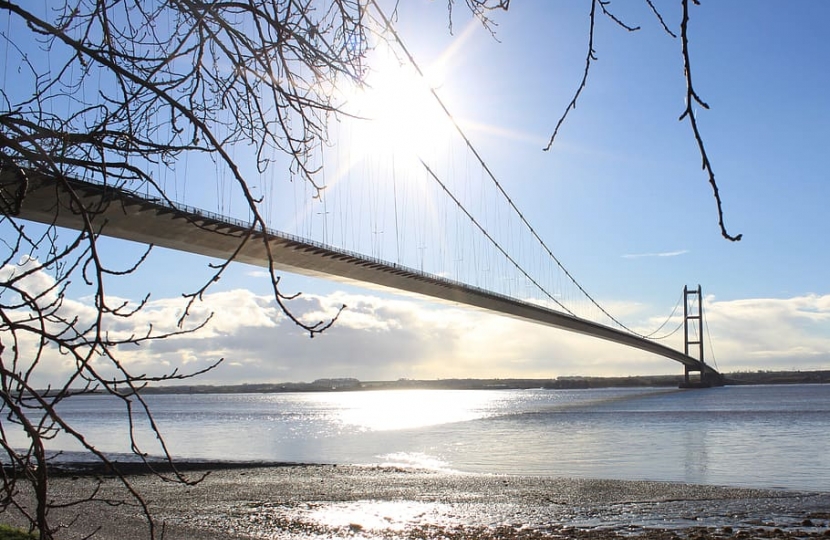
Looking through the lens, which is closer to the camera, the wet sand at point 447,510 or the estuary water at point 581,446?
the wet sand at point 447,510

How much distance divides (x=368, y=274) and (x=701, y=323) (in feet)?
227

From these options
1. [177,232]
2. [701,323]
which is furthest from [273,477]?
[701,323]

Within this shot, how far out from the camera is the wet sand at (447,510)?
13.5 metres

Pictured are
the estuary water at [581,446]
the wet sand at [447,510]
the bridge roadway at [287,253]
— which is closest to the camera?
the wet sand at [447,510]

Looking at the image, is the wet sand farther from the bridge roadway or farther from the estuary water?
the bridge roadway

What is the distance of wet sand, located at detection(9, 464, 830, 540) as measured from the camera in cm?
1351

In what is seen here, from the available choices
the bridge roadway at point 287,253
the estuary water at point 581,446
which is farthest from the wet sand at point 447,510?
the bridge roadway at point 287,253

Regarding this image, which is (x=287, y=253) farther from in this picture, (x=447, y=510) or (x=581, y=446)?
(x=447, y=510)

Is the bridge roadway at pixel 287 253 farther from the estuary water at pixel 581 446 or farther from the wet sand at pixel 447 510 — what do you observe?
the estuary water at pixel 581 446

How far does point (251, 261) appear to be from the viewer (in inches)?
1287

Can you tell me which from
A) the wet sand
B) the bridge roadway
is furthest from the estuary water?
the bridge roadway

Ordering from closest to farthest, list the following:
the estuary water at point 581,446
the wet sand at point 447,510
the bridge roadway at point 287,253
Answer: the wet sand at point 447,510 → the bridge roadway at point 287,253 → the estuary water at point 581,446

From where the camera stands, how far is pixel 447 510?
54.2 ft

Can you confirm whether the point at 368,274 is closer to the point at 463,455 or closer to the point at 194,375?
the point at 463,455
